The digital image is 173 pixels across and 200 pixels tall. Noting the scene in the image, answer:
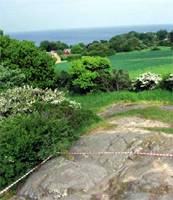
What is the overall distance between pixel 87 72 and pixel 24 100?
4.89 m

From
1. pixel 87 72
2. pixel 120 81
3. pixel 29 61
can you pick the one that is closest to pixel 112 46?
pixel 120 81

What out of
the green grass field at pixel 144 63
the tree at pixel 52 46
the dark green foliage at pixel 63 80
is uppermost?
the dark green foliage at pixel 63 80

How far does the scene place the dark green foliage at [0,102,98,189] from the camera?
10.7m

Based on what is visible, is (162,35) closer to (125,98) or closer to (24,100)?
(125,98)

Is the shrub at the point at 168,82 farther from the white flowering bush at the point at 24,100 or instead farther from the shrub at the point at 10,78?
the white flowering bush at the point at 24,100

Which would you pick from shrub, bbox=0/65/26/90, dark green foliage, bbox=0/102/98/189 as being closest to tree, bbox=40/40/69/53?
shrub, bbox=0/65/26/90

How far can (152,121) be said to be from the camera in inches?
546

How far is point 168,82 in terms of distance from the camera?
17609 mm

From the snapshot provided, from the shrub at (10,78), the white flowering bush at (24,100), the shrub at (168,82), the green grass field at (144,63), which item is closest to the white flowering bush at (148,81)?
the shrub at (168,82)

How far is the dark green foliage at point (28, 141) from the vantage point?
10695mm

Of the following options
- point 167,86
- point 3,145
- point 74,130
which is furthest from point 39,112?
point 167,86

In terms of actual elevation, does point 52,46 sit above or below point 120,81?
below

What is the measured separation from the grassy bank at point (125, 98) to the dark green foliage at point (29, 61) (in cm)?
159

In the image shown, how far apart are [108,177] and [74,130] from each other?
2.37 m
